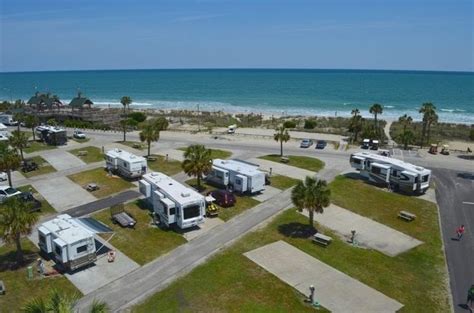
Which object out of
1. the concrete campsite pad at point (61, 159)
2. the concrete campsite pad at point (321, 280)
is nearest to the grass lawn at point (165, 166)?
the concrete campsite pad at point (61, 159)

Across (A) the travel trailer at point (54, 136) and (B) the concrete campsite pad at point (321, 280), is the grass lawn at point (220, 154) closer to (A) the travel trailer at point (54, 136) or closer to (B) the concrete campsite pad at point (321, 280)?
(A) the travel trailer at point (54, 136)

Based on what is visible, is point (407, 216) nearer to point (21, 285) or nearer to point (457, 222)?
point (457, 222)

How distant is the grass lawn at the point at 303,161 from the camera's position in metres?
49.6

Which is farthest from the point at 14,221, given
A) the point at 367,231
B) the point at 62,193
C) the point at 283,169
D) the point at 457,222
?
the point at 457,222

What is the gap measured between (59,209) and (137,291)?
16.3 metres

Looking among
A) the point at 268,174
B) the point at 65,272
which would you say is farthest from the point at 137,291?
the point at 268,174

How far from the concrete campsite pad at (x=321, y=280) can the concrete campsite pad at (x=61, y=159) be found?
104ft

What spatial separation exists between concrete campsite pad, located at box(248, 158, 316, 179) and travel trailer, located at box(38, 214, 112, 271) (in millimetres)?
24567

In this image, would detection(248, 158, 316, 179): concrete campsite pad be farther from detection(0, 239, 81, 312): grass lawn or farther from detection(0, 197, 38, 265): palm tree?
detection(0, 197, 38, 265): palm tree

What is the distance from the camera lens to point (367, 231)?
3175cm

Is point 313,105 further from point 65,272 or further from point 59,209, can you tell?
point 65,272

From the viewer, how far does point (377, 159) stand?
4369 centimetres

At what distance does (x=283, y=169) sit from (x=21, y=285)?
104ft

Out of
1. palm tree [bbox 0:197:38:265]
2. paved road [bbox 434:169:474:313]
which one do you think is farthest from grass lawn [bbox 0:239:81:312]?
paved road [bbox 434:169:474:313]
